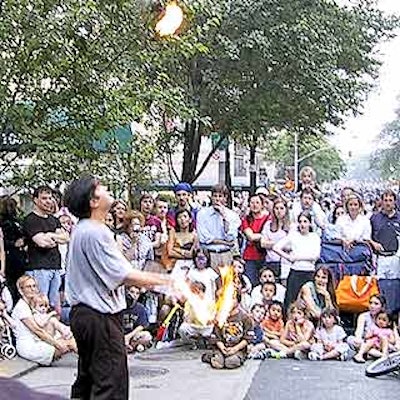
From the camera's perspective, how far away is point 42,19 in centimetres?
1065

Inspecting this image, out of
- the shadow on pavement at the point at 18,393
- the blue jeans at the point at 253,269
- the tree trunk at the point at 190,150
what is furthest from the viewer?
the tree trunk at the point at 190,150

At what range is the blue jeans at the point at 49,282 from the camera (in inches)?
402

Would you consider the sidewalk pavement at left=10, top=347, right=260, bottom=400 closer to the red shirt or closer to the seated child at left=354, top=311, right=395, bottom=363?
the seated child at left=354, top=311, right=395, bottom=363

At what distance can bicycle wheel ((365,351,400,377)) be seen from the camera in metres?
8.94

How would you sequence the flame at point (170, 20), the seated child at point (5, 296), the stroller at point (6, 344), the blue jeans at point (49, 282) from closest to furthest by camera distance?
the stroller at point (6, 344) < the seated child at point (5, 296) < the blue jeans at point (49, 282) < the flame at point (170, 20)

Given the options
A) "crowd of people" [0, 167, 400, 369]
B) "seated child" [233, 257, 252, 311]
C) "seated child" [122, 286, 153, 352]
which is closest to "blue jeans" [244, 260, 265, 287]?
"crowd of people" [0, 167, 400, 369]

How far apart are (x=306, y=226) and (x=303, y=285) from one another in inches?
28.4

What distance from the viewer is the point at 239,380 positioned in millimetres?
8898

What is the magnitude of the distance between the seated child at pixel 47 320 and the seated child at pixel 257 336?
1.86 m

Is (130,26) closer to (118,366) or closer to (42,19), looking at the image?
(42,19)

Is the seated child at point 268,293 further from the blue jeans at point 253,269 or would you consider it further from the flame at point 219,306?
the blue jeans at point 253,269

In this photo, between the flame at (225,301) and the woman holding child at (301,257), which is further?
the woman holding child at (301,257)

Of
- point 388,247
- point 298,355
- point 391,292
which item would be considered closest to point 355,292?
point 391,292

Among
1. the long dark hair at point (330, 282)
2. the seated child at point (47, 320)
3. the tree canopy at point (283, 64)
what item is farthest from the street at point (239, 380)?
the tree canopy at point (283, 64)
